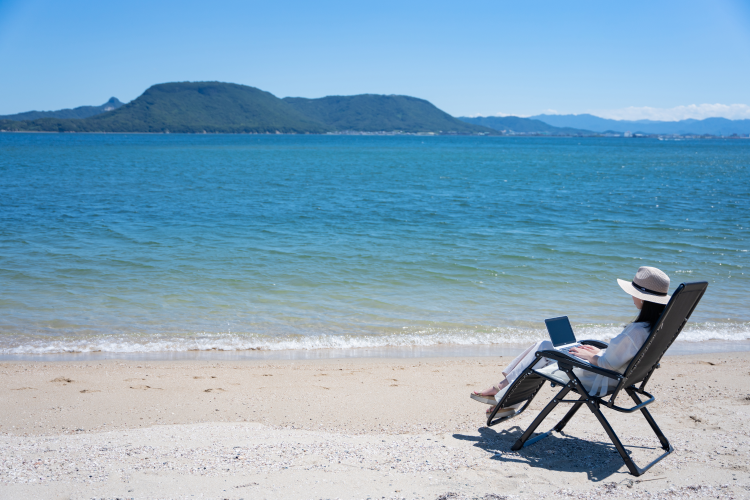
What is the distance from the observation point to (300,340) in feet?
24.0

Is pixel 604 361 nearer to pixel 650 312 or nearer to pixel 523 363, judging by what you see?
pixel 650 312

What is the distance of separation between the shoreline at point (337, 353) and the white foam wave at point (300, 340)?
87 mm

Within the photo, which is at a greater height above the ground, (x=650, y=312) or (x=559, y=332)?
(x=650, y=312)

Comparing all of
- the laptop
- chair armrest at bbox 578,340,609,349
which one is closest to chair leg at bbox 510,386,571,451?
the laptop

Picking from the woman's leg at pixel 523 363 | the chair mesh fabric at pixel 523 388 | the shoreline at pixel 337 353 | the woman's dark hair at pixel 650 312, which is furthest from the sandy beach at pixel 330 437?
the woman's dark hair at pixel 650 312

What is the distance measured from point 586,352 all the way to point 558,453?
78cm

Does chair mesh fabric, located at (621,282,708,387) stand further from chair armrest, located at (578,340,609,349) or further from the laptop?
the laptop

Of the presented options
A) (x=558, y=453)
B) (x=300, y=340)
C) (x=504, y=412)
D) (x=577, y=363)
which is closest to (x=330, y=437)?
(x=504, y=412)

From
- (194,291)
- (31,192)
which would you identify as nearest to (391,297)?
(194,291)

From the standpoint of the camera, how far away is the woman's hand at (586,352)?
3765 millimetres

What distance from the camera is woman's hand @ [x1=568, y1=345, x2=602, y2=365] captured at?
3765 mm

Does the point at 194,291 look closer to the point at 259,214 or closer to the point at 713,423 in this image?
the point at 713,423

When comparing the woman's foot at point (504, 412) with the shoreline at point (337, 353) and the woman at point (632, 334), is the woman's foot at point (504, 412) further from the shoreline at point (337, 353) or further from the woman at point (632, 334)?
the shoreline at point (337, 353)

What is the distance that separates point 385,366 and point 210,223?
40.8 feet
